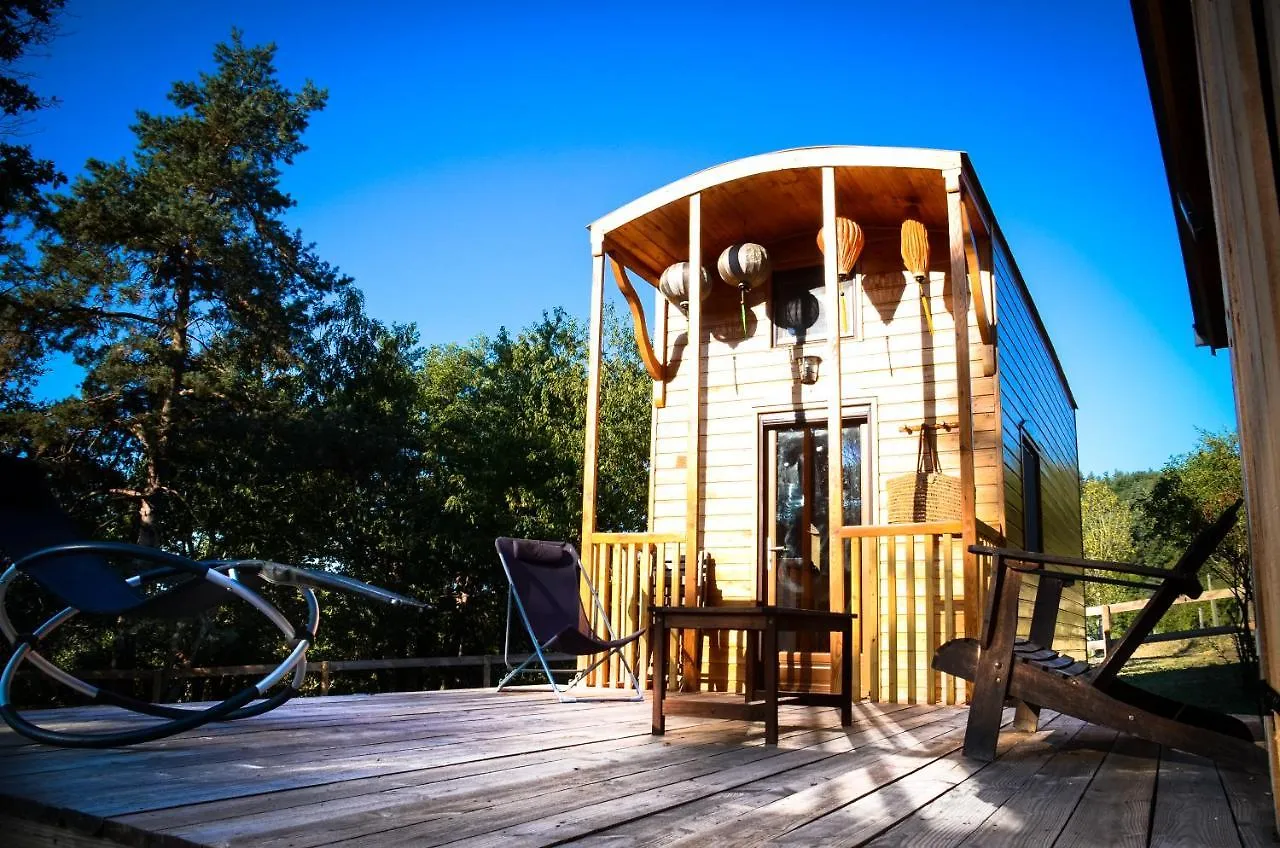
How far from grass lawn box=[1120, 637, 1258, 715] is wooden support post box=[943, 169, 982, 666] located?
4.58 feet

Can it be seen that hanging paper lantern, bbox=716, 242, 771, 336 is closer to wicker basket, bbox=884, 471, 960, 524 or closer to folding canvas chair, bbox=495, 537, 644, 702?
wicker basket, bbox=884, 471, 960, 524

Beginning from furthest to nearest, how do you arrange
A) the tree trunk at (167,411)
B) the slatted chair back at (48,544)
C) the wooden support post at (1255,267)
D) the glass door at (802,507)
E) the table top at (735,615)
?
the tree trunk at (167,411)
the glass door at (802,507)
the table top at (735,615)
the slatted chair back at (48,544)
the wooden support post at (1255,267)

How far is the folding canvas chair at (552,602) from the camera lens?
17.0 ft

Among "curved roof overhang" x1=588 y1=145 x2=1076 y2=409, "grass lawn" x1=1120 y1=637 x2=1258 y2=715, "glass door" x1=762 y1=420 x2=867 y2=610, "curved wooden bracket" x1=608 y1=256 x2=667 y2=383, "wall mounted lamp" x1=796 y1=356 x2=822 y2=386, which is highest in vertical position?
"curved roof overhang" x1=588 y1=145 x2=1076 y2=409

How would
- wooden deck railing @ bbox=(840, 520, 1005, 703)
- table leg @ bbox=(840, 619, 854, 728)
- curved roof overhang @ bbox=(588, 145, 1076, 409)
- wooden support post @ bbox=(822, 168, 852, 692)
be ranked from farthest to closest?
curved roof overhang @ bbox=(588, 145, 1076, 409)
wooden support post @ bbox=(822, 168, 852, 692)
wooden deck railing @ bbox=(840, 520, 1005, 703)
table leg @ bbox=(840, 619, 854, 728)

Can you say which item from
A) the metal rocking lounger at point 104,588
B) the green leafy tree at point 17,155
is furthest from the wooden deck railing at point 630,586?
the green leafy tree at point 17,155

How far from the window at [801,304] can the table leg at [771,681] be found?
176 inches

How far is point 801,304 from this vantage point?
295 inches

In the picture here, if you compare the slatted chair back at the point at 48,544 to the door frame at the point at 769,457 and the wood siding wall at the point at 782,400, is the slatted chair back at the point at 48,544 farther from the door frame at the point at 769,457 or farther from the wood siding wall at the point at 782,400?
the door frame at the point at 769,457

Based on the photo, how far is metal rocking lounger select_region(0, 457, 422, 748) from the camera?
8.37 feet

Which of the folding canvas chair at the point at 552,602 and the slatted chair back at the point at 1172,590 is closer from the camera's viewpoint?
the slatted chair back at the point at 1172,590

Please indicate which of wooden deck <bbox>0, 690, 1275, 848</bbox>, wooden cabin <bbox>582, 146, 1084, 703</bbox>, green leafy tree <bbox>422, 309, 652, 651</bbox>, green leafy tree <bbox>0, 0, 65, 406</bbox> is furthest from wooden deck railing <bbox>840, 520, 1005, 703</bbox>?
green leafy tree <bbox>422, 309, 652, 651</bbox>

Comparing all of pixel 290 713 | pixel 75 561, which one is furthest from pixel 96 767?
pixel 290 713

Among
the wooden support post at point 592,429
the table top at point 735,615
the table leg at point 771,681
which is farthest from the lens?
the wooden support post at point 592,429
